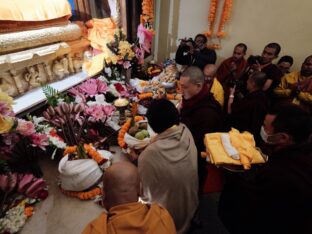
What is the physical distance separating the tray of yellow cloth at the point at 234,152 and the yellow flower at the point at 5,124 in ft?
4.64

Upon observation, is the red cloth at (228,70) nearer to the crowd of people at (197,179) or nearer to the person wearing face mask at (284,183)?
the crowd of people at (197,179)

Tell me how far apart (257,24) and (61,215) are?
4357 mm

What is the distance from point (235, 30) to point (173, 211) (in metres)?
3.85

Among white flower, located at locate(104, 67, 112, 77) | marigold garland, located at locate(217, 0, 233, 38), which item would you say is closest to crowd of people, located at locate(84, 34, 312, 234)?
white flower, located at locate(104, 67, 112, 77)

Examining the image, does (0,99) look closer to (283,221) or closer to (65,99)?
(65,99)

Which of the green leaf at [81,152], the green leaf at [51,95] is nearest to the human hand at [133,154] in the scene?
the green leaf at [81,152]

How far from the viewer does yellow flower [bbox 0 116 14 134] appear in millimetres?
1335

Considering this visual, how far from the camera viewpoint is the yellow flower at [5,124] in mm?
1335

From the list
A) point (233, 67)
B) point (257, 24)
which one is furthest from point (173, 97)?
point (257, 24)

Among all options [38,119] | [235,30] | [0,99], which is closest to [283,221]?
[0,99]

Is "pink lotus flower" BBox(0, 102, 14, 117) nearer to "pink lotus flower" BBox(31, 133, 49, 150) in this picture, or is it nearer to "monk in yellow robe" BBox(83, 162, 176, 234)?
"pink lotus flower" BBox(31, 133, 49, 150)

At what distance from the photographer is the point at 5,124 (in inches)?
53.1

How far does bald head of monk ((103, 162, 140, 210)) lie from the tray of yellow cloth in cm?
75

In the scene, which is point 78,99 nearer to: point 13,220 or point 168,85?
point 13,220
